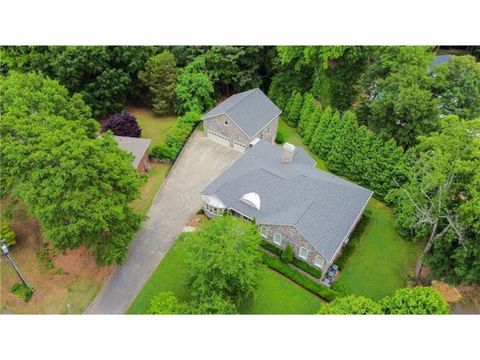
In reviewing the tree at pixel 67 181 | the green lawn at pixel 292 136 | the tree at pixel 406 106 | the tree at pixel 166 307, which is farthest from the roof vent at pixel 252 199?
the tree at pixel 406 106

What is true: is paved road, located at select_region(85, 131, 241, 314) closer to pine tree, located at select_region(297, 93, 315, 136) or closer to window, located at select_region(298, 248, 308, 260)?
pine tree, located at select_region(297, 93, 315, 136)

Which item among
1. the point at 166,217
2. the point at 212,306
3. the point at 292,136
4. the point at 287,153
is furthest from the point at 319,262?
the point at 292,136

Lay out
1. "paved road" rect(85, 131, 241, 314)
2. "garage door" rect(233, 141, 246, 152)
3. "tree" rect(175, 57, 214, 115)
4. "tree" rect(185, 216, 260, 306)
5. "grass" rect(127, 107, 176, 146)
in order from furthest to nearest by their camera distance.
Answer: "tree" rect(175, 57, 214, 115) < "grass" rect(127, 107, 176, 146) < "garage door" rect(233, 141, 246, 152) < "paved road" rect(85, 131, 241, 314) < "tree" rect(185, 216, 260, 306)

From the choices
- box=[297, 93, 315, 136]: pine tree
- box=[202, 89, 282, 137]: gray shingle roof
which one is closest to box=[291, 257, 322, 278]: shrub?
box=[202, 89, 282, 137]: gray shingle roof

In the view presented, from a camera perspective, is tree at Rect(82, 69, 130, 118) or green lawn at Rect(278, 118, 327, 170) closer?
green lawn at Rect(278, 118, 327, 170)

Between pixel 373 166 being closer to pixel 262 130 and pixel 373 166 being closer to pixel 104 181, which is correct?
pixel 262 130

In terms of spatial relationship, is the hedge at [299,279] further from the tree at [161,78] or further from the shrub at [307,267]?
the tree at [161,78]

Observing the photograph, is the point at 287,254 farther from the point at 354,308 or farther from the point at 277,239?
the point at 354,308
